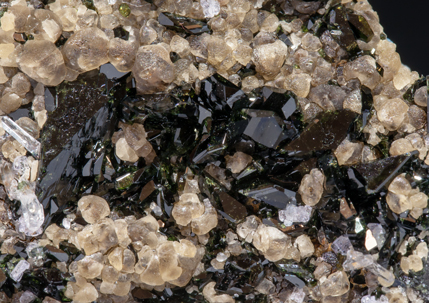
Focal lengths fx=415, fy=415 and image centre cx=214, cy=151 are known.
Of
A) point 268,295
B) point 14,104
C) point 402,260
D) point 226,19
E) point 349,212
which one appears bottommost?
point 268,295

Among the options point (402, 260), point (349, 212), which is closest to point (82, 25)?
point (349, 212)

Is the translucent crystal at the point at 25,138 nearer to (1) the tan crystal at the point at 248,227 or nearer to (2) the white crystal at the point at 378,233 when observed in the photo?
(1) the tan crystal at the point at 248,227

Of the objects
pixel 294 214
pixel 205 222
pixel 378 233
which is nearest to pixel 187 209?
pixel 205 222

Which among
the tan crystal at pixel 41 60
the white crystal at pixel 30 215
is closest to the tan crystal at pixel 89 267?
the white crystal at pixel 30 215

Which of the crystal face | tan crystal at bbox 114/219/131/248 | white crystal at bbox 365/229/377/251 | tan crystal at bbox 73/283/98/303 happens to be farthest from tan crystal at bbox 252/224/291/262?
tan crystal at bbox 73/283/98/303

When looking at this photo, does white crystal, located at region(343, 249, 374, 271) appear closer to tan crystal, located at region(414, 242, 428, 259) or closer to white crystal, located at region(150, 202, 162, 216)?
tan crystal, located at region(414, 242, 428, 259)

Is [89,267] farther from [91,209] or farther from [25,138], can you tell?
[25,138]

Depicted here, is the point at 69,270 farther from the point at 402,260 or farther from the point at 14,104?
the point at 402,260

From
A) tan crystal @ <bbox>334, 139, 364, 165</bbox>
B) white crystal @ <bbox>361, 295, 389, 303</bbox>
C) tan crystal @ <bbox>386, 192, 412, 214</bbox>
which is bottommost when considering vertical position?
white crystal @ <bbox>361, 295, 389, 303</bbox>
